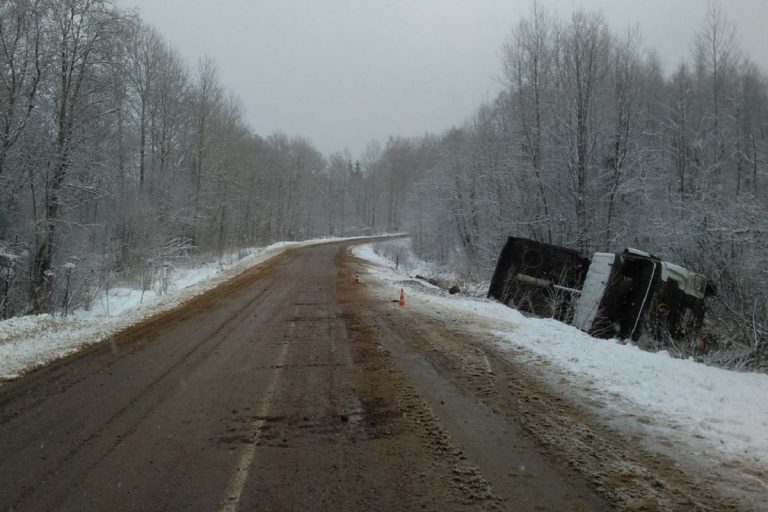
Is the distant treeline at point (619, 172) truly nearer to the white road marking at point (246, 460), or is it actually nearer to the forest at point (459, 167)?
the forest at point (459, 167)

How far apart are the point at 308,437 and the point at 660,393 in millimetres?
3780

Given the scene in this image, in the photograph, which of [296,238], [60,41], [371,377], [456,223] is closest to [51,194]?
[60,41]

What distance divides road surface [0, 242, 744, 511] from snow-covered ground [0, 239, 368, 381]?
46 cm

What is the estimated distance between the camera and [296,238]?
62.4 m

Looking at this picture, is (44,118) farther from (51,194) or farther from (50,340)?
(50,340)

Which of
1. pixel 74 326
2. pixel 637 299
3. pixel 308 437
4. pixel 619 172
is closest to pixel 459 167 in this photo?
pixel 619 172

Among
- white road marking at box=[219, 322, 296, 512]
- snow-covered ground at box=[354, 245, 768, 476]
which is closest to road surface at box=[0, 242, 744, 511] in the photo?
white road marking at box=[219, 322, 296, 512]

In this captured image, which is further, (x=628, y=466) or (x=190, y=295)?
(x=190, y=295)

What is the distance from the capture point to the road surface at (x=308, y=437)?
10.3ft

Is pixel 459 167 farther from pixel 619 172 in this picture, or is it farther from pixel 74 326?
pixel 74 326

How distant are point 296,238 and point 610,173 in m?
48.9

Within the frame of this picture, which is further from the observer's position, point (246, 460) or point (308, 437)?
point (308, 437)

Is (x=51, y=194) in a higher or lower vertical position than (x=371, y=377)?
higher

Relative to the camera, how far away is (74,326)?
29.2ft
